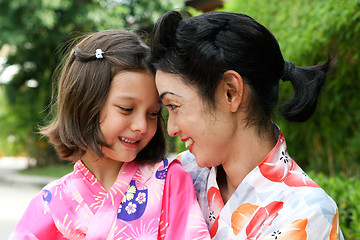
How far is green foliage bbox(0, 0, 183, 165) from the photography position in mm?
9297

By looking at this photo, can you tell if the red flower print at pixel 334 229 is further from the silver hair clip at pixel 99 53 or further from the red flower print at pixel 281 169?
the silver hair clip at pixel 99 53

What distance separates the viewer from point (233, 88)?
63.3 inches

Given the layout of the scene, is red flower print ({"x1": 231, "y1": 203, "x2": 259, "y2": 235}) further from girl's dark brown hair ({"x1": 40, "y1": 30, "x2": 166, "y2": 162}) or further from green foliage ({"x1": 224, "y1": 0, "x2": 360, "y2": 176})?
green foliage ({"x1": 224, "y1": 0, "x2": 360, "y2": 176})

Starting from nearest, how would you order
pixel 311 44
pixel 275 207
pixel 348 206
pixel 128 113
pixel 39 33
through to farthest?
pixel 275 207 → pixel 128 113 → pixel 348 206 → pixel 311 44 → pixel 39 33

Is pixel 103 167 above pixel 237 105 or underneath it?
underneath

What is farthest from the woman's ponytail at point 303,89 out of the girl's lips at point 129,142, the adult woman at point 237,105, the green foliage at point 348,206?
the green foliage at point 348,206

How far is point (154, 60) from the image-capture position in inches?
68.7

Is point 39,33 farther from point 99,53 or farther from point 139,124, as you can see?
point 139,124

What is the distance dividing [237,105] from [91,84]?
2.03 feet

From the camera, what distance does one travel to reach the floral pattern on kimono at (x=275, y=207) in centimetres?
143

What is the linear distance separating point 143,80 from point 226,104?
14.5 inches

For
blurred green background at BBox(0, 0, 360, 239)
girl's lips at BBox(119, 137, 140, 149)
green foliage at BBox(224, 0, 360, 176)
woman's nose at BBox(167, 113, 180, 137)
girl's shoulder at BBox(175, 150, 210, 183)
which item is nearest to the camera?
woman's nose at BBox(167, 113, 180, 137)

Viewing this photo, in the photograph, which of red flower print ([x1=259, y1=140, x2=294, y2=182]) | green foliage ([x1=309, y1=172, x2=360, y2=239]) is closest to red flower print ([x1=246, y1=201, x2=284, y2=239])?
red flower print ([x1=259, y1=140, x2=294, y2=182])

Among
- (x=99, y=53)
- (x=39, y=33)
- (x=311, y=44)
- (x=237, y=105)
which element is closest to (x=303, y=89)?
(x=237, y=105)
